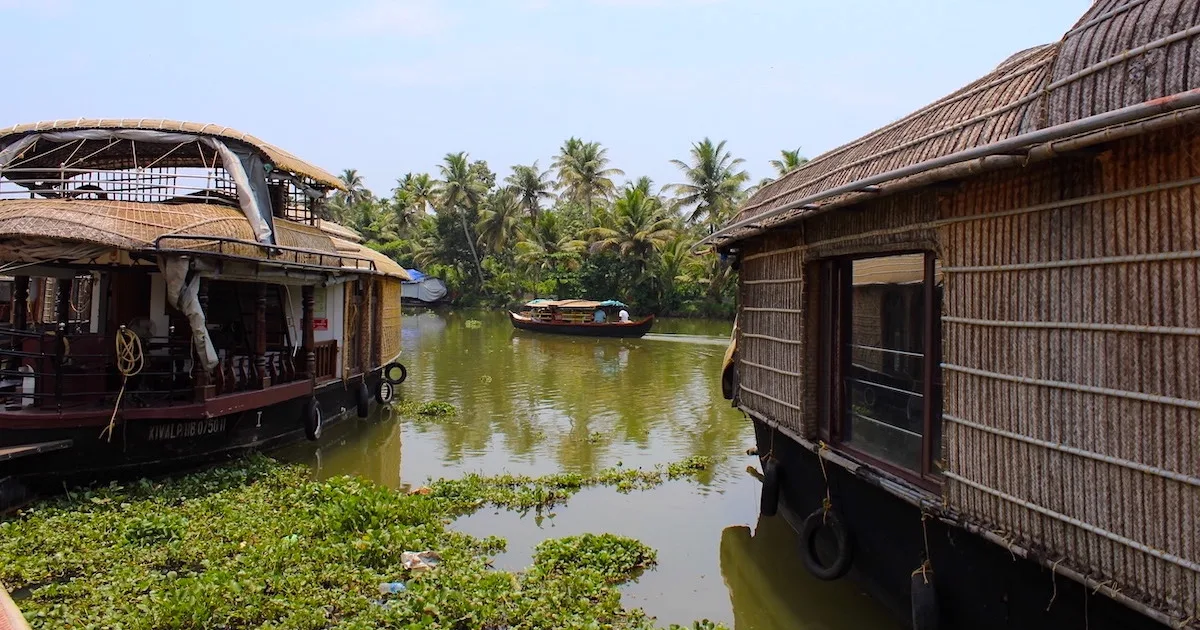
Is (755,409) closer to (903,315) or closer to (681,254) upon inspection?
(903,315)

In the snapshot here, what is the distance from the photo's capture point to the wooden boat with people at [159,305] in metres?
7.08

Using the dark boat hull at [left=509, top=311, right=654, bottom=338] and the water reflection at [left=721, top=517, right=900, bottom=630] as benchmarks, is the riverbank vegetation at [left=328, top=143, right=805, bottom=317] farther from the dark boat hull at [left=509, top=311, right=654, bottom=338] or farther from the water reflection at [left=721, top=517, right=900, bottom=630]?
the water reflection at [left=721, top=517, right=900, bottom=630]

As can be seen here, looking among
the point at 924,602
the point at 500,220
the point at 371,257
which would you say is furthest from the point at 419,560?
the point at 500,220

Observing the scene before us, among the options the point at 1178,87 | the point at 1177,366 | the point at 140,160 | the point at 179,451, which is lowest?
the point at 179,451

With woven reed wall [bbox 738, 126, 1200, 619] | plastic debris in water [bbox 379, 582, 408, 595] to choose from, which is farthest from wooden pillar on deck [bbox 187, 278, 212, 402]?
woven reed wall [bbox 738, 126, 1200, 619]

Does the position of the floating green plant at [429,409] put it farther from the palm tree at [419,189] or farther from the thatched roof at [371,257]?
the palm tree at [419,189]

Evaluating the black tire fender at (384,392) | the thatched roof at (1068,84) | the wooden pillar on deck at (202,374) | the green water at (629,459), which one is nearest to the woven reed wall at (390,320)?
the black tire fender at (384,392)

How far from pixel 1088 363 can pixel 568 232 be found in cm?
4041

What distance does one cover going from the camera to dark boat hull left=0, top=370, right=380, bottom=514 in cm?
688

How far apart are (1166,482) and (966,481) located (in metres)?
1.13

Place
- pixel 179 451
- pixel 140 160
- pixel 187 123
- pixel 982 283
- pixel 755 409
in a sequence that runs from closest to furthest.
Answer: pixel 982 283, pixel 755 409, pixel 179 451, pixel 187 123, pixel 140 160

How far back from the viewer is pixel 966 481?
399 cm

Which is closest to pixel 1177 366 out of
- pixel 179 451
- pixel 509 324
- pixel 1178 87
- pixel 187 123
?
pixel 1178 87

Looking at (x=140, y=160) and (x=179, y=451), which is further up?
(x=140, y=160)
